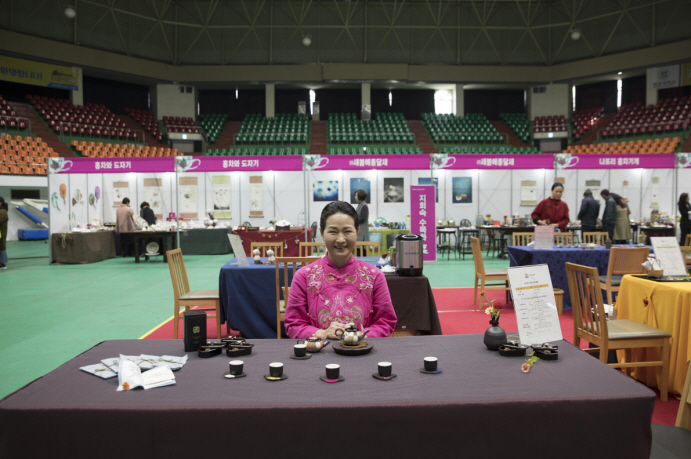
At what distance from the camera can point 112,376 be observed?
4.89 ft

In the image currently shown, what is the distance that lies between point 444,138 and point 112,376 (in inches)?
764

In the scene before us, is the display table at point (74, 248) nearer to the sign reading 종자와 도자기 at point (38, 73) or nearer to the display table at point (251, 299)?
the display table at point (251, 299)

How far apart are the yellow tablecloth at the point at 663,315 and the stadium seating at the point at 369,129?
16247 mm

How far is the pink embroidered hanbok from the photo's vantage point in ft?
6.76

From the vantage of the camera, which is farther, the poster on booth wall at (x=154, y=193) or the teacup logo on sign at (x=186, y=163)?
the poster on booth wall at (x=154, y=193)

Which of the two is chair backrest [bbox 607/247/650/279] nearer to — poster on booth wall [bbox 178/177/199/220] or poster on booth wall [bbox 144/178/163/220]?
poster on booth wall [bbox 178/177/199/220]

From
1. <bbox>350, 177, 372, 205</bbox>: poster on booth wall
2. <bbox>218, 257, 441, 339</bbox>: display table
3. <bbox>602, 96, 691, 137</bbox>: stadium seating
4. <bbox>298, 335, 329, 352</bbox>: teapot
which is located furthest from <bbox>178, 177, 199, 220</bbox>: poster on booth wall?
<bbox>602, 96, 691, 137</bbox>: stadium seating

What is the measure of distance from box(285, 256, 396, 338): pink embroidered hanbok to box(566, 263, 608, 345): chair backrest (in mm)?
1424

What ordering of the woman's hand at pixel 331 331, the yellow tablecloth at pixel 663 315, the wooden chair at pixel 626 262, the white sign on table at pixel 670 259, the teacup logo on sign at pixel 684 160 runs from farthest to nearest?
the teacup logo on sign at pixel 684 160 → the wooden chair at pixel 626 262 → the white sign on table at pixel 670 259 → the yellow tablecloth at pixel 663 315 → the woman's hand at pixel 331 331

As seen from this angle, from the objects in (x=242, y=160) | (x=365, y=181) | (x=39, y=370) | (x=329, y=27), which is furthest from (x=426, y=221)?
(x=329, y=27)

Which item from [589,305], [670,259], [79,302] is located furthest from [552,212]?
[79,302]

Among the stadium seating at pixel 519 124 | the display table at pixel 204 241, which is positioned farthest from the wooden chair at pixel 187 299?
the stadium seating at pixel 519 124

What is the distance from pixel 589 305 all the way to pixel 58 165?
1052cm

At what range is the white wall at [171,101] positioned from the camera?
20375 mm
